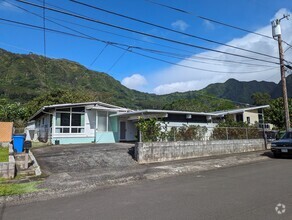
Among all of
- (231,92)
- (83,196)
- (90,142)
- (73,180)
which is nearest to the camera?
(83,196)

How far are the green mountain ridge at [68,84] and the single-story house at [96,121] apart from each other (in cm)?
4428

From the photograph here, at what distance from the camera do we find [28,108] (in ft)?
145

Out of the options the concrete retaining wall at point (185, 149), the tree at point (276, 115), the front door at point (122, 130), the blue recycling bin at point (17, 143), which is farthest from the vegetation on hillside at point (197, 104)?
the blue recycling bin at point (17, 143)

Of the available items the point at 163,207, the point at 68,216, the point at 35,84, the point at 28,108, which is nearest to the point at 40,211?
the point at 68,216

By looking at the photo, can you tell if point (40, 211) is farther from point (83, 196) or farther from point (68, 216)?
point (83, 196)

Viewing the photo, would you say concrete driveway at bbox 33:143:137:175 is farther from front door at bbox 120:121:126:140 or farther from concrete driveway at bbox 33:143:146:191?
front door at bbox 120:121:126:140

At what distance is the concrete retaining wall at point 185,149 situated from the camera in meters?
13.6

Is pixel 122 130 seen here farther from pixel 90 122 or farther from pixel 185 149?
pixel 185 149

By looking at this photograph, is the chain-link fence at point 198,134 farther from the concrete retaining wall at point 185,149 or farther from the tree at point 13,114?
the tree at point 13,114

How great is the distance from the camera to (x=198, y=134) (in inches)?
641

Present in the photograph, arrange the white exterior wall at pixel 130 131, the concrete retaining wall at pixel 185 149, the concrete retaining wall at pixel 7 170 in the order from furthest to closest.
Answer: the white exterior wall at pixel 130 131 → the concrete retaining wall at pixel 185 149 → the concrete retaining wall at pixel 7 170

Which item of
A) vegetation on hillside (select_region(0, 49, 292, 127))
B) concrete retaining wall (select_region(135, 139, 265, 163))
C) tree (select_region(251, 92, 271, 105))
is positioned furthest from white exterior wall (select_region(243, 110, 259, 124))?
tree (select_region(251, 92, 271, 105))

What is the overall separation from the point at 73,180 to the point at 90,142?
40.8ft

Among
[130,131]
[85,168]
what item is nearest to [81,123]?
[130,131]
